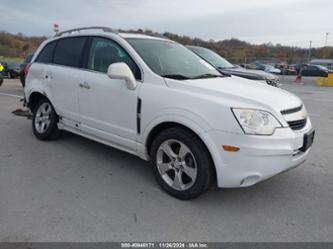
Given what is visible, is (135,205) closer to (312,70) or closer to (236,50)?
(312,70)

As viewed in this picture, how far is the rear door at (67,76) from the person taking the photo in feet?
12.8

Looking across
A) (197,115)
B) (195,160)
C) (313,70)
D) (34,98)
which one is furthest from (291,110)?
(313,70)

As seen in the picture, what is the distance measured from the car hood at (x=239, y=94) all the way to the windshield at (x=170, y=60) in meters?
0.28

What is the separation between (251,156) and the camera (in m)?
2.44

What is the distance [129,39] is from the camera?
136 inches

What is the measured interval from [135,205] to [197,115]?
3.84 feet

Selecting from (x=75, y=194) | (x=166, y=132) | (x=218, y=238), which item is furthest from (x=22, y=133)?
(x=218, y=238)

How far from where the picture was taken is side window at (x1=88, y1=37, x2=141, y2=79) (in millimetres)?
3267

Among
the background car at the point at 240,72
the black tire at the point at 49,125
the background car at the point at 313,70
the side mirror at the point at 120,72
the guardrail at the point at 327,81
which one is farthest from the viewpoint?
the background car at the point at 313,70

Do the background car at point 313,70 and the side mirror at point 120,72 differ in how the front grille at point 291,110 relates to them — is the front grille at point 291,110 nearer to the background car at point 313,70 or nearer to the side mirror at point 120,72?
the side mirror at point 120,72

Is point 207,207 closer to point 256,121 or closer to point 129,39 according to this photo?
point 256,121

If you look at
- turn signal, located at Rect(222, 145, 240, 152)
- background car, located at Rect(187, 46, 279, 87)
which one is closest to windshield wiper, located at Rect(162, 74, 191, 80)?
turn signal, located at Rect(222, 145, 240, 152)

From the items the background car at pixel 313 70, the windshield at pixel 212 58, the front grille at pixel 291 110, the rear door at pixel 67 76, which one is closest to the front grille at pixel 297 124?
the front grille at pixel 291 110

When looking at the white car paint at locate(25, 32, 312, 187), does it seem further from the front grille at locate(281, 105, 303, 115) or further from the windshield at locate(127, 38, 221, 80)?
the windshield at locate(127, 38, 221, 80)
